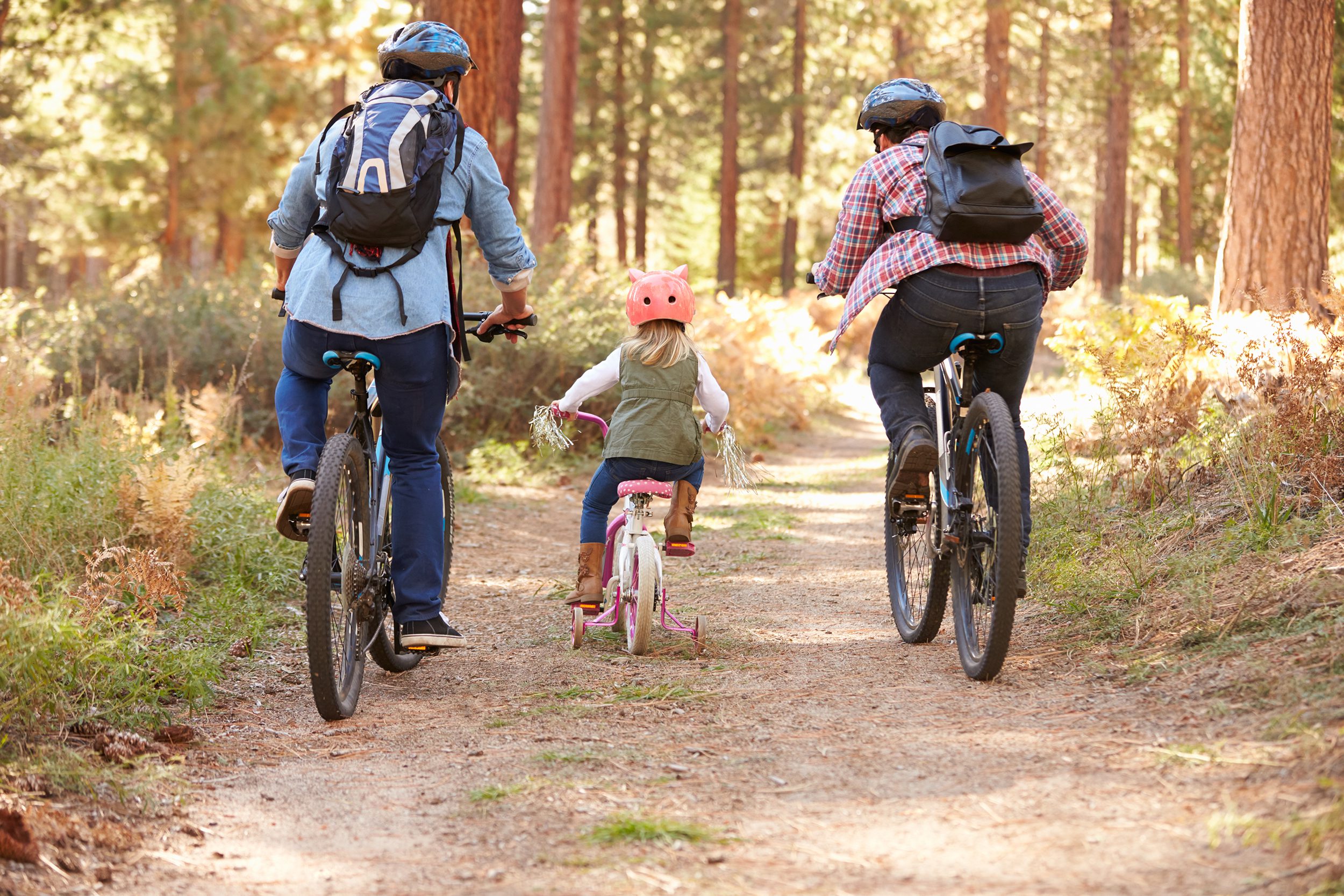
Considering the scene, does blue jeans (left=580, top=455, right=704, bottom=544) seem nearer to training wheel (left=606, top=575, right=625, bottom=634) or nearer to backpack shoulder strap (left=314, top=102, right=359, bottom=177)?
training wheel (left=606, top=575, right=625, bottom=634)

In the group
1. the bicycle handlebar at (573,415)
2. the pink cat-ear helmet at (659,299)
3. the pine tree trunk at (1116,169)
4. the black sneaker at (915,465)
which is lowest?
the black sneaker at (915,465)

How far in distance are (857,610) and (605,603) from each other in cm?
128

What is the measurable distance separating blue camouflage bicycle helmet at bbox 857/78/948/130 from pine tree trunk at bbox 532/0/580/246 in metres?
11.3

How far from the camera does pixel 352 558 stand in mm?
4047

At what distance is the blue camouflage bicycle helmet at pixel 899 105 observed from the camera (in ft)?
15.1

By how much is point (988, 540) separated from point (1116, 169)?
23569 mm

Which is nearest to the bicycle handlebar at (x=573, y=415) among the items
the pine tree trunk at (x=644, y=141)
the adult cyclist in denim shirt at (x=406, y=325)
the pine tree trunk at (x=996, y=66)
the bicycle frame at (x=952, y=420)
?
the adult cyclist in denim shirt at (x=406, y=325)

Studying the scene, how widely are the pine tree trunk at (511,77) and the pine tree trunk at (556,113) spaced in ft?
2.56

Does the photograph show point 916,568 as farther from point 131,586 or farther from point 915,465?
point 131,586

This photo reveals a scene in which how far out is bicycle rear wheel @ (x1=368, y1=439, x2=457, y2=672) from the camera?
173 inches

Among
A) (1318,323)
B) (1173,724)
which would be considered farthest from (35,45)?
(1173,724)

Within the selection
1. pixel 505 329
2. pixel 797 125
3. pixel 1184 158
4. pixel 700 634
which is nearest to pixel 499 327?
pixel 505 329

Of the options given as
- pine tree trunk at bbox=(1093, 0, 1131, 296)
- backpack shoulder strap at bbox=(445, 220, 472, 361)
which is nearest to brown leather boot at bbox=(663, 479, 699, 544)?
backpack shoulder strap at bbox=(445, 220, 472, 361)

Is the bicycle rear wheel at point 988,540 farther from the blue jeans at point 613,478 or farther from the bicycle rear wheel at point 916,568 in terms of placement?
the blue jeans at point 613,478
